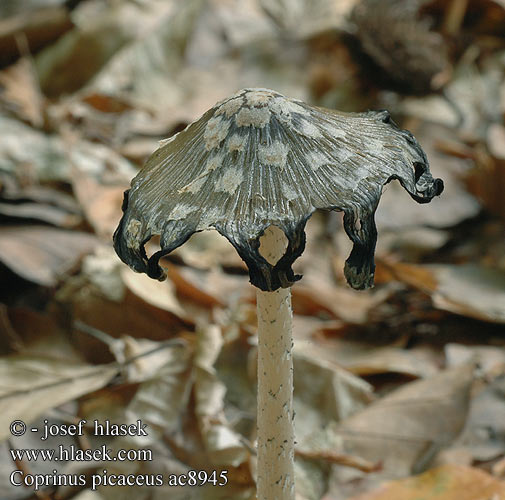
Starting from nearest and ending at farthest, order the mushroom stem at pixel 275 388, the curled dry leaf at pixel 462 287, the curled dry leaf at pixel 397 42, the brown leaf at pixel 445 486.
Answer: the mushroom stem at pixel 275 388
the brown leaf at pixel 445 486
the curled dry leaf at pixel 462 287
the curled dry leaf at pixel 397 42

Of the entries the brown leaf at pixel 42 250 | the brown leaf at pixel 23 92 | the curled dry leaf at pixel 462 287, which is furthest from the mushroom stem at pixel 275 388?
the brown leaf at pixel 23 92

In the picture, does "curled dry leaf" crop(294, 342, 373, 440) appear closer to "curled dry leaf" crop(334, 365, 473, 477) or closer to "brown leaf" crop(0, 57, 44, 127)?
"curled dry leaf" crop(334, 365, 473, 477)

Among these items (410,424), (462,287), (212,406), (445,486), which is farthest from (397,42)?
(445,486)

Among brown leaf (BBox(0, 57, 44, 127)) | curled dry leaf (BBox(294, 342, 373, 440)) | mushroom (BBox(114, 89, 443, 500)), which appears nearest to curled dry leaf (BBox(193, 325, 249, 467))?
curled dry leaf (BBox(294, 342, 373, 440))

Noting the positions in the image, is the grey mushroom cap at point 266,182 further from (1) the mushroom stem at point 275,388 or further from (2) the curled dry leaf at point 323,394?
(2) the curled dry leaf at point 323,394

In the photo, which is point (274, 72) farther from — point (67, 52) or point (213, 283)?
point (213, 283)

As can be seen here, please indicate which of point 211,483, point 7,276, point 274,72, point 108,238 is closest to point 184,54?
point 274,72

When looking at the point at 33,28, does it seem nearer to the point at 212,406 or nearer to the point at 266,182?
the point at 212,406
